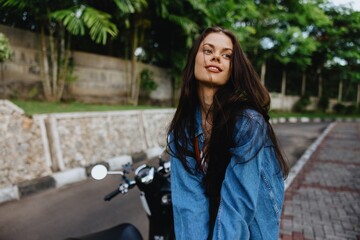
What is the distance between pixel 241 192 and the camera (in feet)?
3.60

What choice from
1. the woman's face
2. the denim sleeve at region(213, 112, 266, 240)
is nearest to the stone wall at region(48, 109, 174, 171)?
the woman's face

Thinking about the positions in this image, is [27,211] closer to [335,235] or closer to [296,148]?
[335,235]

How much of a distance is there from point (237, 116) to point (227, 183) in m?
0.26

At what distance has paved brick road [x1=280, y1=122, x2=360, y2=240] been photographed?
124 inches

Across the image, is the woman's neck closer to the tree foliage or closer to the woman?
the woman

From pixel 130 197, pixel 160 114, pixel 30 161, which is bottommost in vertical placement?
pixel 130 197

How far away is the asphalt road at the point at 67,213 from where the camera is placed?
314 cm

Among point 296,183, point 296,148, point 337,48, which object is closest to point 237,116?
point 296,183

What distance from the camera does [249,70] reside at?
4.23ft

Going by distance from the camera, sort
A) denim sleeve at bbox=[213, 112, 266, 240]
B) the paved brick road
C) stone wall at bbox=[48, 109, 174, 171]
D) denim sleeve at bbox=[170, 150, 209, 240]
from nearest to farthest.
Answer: denim sleeve at bbox=[213, 112, 266, 240] < denim sleeve at bbox=[170, 150, 209, 240] < the paved brick road < stone wall at bbox=[48, 109, 174, 171]

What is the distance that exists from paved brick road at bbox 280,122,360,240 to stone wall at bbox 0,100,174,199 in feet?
6.79

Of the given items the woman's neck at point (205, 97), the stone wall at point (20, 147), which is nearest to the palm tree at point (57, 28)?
the stone wall at point (20, 147)

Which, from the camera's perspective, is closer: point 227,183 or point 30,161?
point 227,183

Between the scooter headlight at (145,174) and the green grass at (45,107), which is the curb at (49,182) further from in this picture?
the scooter headlight at (145,174)
